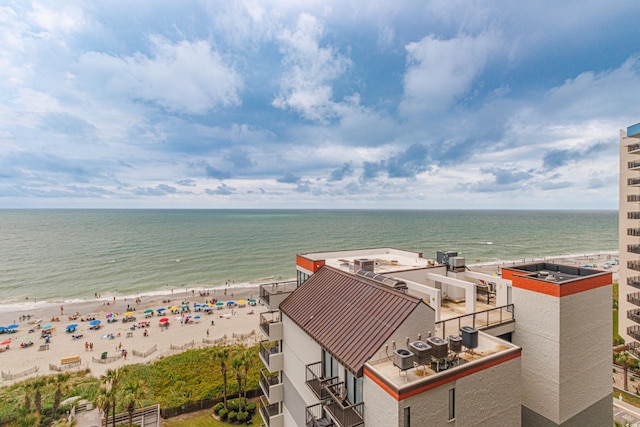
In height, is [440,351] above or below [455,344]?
above

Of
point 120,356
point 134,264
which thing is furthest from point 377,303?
point 134,264

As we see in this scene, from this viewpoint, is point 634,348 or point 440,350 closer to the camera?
point 440,350

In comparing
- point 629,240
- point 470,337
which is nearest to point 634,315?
point 629,240

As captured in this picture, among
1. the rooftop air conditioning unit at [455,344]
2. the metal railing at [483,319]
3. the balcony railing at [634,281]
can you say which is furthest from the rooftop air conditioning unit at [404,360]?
the balcony railing at [634,281]

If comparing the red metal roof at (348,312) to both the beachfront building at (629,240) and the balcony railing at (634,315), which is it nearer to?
the beachfront building at (629,240)

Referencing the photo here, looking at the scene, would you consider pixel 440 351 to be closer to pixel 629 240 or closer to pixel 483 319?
pixel 483 319

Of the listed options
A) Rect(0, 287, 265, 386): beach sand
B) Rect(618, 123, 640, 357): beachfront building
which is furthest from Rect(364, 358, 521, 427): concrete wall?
Rect(0, 287, 265, 386): beach sand

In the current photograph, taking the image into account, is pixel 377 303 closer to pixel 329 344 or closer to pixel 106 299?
pixel 329 344
